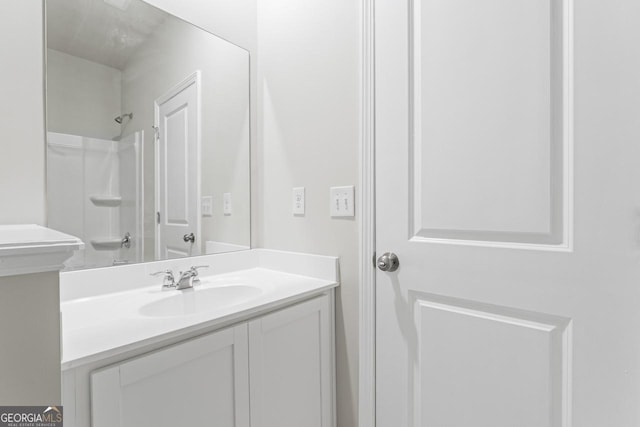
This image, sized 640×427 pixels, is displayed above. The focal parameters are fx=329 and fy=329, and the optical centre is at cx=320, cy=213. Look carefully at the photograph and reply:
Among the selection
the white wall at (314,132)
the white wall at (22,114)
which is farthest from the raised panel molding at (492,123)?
the white wall at (22,114)

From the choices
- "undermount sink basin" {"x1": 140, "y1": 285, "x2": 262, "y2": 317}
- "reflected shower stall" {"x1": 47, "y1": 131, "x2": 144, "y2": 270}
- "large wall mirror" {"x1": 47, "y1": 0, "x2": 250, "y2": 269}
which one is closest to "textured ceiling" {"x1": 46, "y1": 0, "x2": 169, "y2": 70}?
"large wall mirror" {"x1": 47, "y1": 0, "x2": 250, "y2": 269}

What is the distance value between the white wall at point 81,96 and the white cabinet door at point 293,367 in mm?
859

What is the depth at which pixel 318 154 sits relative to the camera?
138cm

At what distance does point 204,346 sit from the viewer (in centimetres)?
88

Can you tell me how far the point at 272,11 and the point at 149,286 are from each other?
53.0 inches

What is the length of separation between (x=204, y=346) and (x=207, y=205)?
732mm

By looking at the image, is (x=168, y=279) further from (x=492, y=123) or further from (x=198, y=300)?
(x=492, y=123)

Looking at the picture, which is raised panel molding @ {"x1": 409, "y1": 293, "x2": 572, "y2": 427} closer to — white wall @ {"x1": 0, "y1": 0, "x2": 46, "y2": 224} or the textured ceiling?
white wall @ {"x1": 0, "y1": 0, "x2": 46, "y2": 224}

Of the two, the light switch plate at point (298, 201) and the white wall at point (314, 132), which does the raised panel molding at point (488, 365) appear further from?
the light switch plate at point (298, 201)

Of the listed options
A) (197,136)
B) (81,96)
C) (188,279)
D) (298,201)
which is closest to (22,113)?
(81,96)

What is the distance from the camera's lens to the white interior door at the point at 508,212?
800 millimetres

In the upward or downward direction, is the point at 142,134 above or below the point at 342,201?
above

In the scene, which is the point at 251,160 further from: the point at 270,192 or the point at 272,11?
the point at 272,11

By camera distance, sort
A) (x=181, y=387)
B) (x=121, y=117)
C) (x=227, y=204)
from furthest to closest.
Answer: (x=227, y=204)
(x=121, y=117)
(x=181, y=387)
